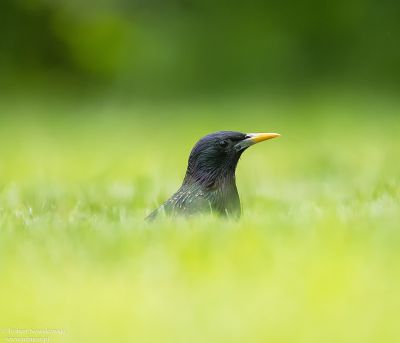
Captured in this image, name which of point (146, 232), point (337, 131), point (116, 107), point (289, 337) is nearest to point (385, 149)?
point (337, 131)

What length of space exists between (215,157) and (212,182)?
206mm

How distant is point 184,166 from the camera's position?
9.73 meters

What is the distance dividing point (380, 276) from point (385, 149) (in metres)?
6.54

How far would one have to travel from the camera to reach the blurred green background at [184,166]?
11.2ft

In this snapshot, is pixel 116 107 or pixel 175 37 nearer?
pixel 116 107

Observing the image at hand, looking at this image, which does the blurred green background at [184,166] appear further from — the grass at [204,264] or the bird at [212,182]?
the bird at [212,182]

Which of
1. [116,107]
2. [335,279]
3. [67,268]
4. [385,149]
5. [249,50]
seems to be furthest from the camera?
[249,50]

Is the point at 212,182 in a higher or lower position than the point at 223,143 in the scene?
lower

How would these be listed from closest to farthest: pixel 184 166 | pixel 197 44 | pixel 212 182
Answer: pixel 212 182 → pixel 184 166 → pixel 197 44

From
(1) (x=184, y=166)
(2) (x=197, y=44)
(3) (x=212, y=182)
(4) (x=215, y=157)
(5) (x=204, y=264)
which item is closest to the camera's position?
(5) (x=204, y=264)

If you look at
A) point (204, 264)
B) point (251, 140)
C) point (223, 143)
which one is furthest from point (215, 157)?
point (204, 264)

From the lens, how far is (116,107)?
59.4 feet

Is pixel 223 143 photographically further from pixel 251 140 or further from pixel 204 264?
pixel 204 264

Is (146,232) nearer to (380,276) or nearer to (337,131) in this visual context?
(380,276)
